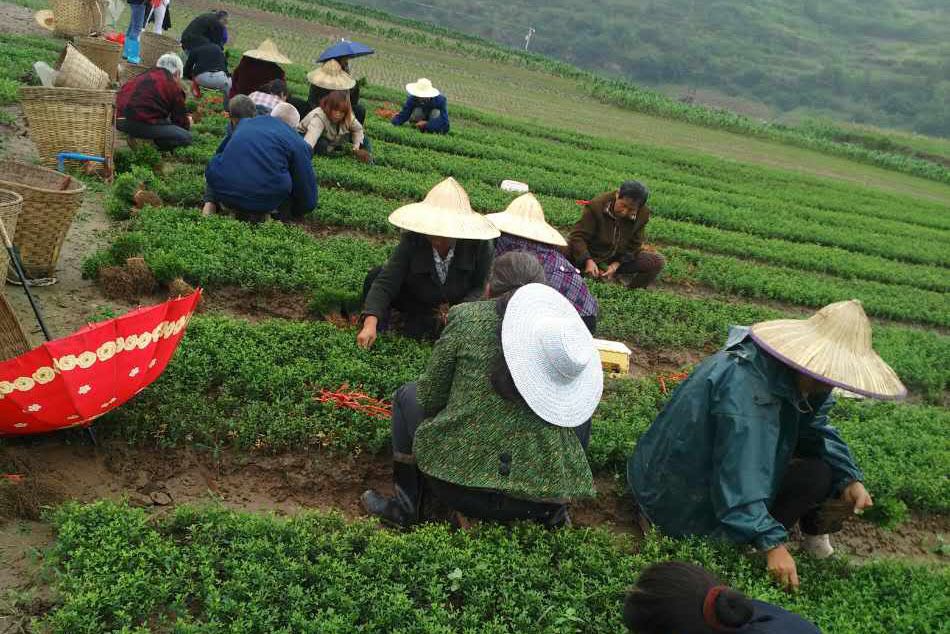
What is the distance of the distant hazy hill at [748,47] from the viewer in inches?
2904

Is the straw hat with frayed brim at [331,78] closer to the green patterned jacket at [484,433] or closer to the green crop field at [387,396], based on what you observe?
the green crop field at [387,396]

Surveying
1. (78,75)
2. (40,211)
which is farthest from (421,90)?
(40,211)

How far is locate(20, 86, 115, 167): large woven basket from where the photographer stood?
7.88 m

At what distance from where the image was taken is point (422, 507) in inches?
169

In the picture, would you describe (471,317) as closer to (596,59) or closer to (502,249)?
(502,249)

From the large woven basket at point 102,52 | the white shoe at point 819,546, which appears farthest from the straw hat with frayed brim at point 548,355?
the large woven basket at point 102,52

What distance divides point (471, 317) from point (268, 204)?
4882mm

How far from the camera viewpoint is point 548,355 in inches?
134

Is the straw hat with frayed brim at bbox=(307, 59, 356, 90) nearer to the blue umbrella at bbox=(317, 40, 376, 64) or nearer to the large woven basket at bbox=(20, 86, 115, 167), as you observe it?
the blue umbrella at bbox=(317, 40, 376, 64)

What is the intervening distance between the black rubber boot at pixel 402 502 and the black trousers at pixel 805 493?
214 centimetres

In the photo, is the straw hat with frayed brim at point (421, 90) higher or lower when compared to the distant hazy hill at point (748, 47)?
lower

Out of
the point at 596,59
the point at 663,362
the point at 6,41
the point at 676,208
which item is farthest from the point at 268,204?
the point at 596,59

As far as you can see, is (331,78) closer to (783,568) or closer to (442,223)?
(442,223)

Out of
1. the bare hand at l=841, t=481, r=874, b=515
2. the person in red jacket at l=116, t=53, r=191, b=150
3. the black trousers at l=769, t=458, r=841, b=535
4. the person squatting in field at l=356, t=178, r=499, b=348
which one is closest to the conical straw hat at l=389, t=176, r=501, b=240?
the person squatting in field at l=356, t=178, r=499, b=348
